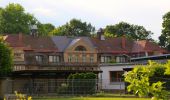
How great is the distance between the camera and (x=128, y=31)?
118312mm

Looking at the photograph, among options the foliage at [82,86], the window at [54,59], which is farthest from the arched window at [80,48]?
the foliage at [82,86]

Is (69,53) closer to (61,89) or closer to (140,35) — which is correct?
(140,35)

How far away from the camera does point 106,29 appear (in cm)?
11844

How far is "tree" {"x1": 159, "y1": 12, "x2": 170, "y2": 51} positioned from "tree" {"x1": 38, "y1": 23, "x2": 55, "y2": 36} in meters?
26.1

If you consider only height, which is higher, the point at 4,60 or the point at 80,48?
the point at 80,48

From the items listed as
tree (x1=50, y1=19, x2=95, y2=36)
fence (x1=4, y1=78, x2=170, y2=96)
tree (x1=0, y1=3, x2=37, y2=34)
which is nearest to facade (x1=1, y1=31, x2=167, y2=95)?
tree (x1=0, y1=3, x2=37, y2=34)

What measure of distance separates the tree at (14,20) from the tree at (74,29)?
7.90 m

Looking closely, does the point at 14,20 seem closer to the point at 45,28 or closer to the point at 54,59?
the point at 45,28

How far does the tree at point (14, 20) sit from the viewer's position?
350ft

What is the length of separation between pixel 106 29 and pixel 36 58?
3710 centimetres

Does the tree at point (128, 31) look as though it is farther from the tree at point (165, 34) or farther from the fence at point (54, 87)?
the fence at point (54, 87)

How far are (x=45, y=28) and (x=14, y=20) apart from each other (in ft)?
57.9

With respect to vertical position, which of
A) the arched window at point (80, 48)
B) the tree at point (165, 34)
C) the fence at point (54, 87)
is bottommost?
the fence at point (54, 87)

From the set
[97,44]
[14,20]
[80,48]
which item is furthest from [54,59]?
[14,20]
